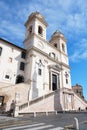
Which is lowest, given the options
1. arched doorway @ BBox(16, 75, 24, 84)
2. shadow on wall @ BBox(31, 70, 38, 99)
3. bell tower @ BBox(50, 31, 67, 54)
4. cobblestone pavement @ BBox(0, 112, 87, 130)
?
cobblestone pavement @ BBox(0, 112, 87, 130)

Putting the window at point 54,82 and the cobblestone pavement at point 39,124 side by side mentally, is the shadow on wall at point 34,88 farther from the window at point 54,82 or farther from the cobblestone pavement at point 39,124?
the cobblestone pavement at point 39,124

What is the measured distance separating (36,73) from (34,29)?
1264cm

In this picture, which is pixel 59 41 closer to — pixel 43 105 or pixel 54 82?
pixel 54 82

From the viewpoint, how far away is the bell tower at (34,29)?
31.3 m

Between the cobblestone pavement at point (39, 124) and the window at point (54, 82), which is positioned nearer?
the cobblestone pavement at point (39, 124)

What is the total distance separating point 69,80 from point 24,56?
633 inches

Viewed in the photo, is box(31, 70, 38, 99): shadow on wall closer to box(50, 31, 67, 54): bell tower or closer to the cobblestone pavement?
the cobblestone pavement

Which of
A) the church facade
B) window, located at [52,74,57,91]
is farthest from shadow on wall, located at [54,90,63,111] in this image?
window, located at [52,74,57,91]

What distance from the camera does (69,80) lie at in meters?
36.8

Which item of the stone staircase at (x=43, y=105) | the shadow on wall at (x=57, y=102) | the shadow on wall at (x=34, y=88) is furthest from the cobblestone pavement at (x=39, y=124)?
the shadow on wall at (x=34, y=88)

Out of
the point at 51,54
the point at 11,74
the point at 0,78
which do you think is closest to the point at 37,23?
the point at 51,54

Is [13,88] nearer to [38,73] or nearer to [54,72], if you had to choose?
[38,73]

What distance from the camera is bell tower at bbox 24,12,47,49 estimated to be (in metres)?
31.3

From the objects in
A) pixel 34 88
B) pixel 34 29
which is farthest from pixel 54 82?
pixel 34 29
